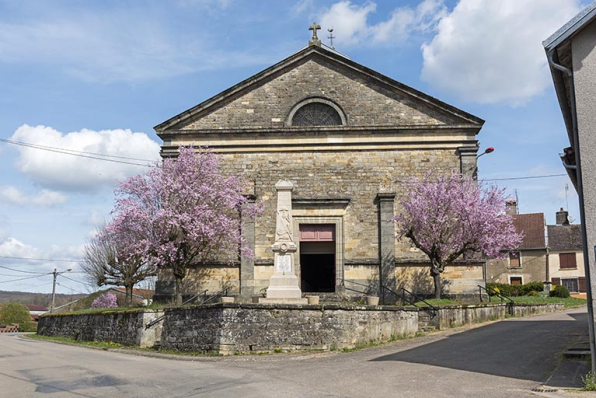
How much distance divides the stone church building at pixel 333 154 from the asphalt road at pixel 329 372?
7.42 metres

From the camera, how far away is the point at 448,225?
71.8 feet

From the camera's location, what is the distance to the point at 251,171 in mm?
24359

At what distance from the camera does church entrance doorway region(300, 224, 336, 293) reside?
79.0 feet

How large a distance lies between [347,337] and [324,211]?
939cm

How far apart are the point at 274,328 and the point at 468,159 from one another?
12.7 m

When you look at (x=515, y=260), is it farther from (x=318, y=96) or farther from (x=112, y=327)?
(x=112, y=327)

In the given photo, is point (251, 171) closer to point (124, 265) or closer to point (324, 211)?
point (324, 211)

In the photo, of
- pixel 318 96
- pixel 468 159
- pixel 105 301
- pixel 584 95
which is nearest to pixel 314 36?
pixel 318 96

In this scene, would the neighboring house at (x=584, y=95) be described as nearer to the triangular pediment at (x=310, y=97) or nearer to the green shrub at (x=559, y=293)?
the triangular pediment at (x=310, y=97)

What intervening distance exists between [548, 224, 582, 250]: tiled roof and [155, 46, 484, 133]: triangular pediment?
24.0 metres

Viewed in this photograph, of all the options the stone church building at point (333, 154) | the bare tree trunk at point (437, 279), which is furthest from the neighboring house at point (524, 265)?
the bare tree trunk at point (437, 279)

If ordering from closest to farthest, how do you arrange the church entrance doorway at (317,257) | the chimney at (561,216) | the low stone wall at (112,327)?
the low stone wall at (112,327), the church entrance doorway at (317,257), the chimney at (561,216)

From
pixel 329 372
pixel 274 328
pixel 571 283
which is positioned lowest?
pixel 329 372

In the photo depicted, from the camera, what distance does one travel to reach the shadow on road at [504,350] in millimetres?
10805
